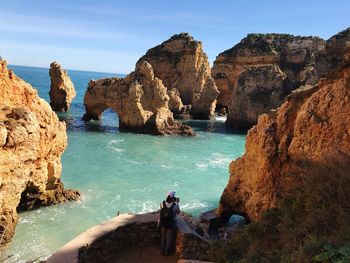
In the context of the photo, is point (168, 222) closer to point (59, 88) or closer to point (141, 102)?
point (141, 102)

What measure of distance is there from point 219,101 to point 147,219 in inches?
2325

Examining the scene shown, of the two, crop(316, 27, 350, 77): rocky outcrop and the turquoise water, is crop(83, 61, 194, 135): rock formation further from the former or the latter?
crop(316, 27, 350, 77): rocky outcrop

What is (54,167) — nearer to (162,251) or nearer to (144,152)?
(162,251)

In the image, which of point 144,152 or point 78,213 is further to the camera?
point 144,152

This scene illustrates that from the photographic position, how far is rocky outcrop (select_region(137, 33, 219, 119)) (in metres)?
58.6

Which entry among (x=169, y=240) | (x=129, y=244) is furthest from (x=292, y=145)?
(x=129, y=244)

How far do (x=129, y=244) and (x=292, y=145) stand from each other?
594cm

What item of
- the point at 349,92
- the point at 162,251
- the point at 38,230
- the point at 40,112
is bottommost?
the point at 38,230

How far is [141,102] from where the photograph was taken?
43.6 meters

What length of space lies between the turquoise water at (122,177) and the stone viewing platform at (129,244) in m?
3.80

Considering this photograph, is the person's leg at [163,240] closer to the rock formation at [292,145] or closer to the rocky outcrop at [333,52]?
the rock formation at [292,145]

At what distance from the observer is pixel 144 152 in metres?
34.1

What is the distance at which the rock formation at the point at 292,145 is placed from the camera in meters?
10.5

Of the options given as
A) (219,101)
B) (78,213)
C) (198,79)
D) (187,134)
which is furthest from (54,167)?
(219,101)
